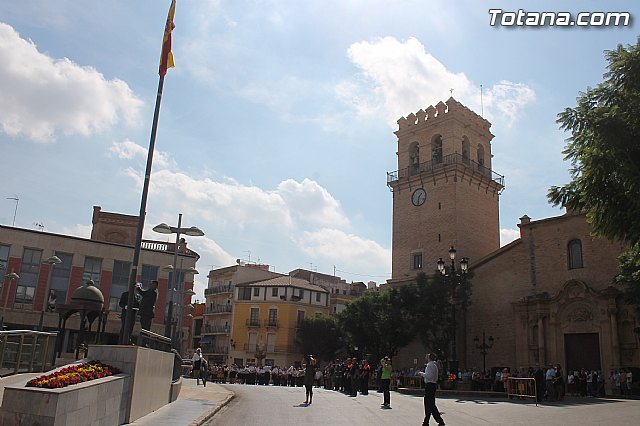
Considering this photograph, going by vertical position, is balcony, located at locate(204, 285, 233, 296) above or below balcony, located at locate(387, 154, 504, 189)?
below

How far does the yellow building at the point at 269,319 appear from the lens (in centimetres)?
5953

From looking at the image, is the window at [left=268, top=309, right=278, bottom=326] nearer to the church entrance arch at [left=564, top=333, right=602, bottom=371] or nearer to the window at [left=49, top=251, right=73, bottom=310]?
the window at [left=49, top=251, right=73, bottom=310]

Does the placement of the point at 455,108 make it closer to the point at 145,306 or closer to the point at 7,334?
the point at 145,306

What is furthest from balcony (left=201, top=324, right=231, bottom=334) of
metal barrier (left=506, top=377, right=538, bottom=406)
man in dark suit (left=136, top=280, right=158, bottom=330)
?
man in dark suit (left=136, top=280, right=158, bottom=330)

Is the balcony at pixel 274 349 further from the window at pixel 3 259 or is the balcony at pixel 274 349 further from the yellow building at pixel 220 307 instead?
the window at pixel 3 259

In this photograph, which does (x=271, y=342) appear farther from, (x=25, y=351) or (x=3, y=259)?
(x=25, y=351)

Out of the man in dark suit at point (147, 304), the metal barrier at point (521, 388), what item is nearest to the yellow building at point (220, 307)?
the metal barrier at point (521, 388)

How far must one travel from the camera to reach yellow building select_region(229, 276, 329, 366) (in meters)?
59.5

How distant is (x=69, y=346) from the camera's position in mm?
35438

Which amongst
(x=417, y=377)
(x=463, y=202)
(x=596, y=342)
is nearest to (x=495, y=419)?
(x=417, y=377)

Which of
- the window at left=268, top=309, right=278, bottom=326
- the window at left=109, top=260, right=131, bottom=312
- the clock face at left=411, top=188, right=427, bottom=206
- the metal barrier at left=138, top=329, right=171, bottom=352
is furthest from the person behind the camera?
the window at left=268, top=309, right=278, bottom=326

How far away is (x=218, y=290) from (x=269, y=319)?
30.7ft

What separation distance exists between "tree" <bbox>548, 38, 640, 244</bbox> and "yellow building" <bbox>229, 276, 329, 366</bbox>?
4830cm

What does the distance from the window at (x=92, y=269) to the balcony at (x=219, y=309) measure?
Answer: 24.9m
